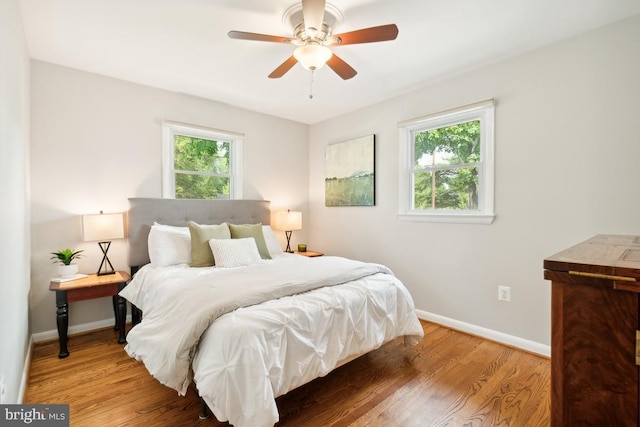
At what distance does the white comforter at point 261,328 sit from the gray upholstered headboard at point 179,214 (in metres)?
0.77

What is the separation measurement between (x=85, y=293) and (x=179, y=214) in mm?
1132

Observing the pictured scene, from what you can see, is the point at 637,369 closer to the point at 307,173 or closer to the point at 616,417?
the point at 616,417

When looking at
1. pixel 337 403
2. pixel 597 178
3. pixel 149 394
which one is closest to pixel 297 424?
pixel 337 403

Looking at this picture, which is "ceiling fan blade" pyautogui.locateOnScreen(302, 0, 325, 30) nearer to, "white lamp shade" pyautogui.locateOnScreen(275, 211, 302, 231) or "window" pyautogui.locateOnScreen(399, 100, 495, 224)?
"window" pyautogui.locateOnScreen(399, 100, 495, 224)

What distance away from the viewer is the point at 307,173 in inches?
187

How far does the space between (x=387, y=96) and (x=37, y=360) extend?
4.09 metres

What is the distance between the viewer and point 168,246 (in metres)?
2.94

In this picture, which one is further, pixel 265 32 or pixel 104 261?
pixel 104 261

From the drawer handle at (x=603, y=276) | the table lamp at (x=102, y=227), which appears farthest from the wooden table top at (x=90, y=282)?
the drawer handle at (x=603, y=276)

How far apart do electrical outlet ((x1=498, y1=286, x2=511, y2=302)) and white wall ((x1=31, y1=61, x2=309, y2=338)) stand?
3.58 metres

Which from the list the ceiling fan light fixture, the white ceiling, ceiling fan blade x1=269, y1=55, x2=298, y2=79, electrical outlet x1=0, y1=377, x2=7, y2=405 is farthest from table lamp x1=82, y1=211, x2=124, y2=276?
the ceiling fan light fixture

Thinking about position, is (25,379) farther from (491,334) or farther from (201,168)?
(491,334)

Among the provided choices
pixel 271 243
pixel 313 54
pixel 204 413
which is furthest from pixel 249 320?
pixel 271 243

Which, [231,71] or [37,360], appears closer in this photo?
[37,360]
